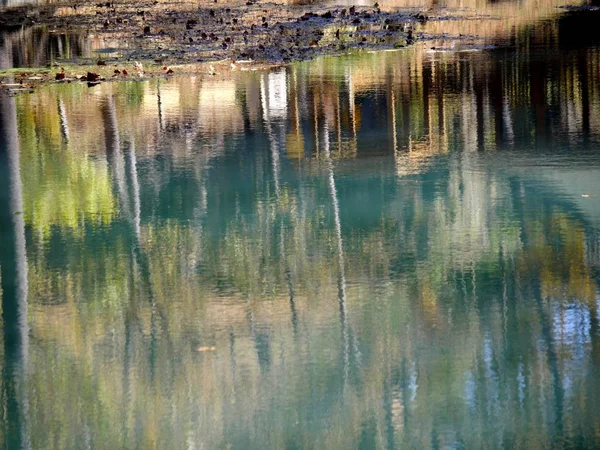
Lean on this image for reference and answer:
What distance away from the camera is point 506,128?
14188mm

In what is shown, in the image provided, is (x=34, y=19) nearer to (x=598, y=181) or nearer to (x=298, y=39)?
(x=298, y=39)

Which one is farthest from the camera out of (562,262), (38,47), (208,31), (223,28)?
(223,28)

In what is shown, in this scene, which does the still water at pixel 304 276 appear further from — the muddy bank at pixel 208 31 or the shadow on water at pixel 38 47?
the shadow on water at pixel 38 47

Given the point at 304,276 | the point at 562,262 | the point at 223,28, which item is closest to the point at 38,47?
the point at 223,28

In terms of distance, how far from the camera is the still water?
6.30m

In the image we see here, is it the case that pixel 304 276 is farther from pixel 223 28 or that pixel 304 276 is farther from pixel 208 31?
pixel 223 28

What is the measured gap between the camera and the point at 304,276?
8797 millimetres

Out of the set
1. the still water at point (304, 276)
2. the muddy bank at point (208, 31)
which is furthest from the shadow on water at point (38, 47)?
the still water at point (304, 276)

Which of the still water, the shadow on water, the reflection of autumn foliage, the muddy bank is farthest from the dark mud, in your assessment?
the reflection of autumn foliage

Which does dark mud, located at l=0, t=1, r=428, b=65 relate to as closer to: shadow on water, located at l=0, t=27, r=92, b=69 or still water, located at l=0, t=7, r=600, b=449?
shadow on water, located at l=0, t=27, r=92, b=69

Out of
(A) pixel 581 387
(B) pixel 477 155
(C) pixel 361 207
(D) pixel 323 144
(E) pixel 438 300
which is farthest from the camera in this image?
(D) pixel 323 144

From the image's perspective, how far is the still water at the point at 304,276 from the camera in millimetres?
6305

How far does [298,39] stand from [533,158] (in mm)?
14640

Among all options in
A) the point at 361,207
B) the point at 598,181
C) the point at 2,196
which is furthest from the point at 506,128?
the point at 2,196
